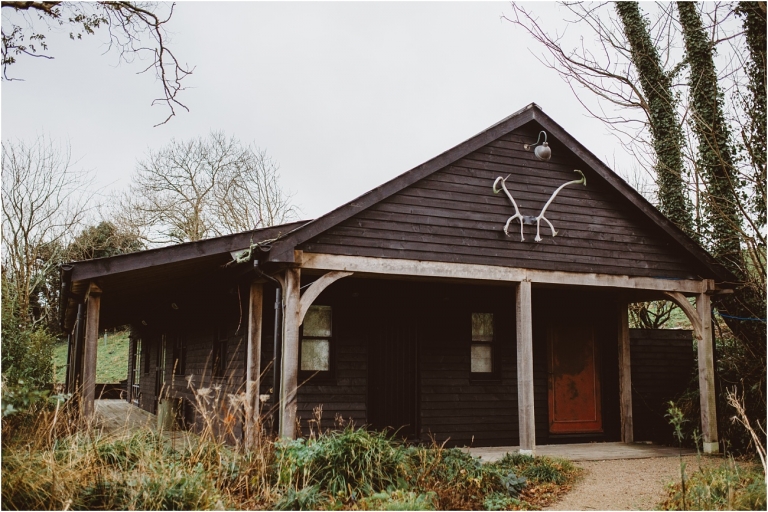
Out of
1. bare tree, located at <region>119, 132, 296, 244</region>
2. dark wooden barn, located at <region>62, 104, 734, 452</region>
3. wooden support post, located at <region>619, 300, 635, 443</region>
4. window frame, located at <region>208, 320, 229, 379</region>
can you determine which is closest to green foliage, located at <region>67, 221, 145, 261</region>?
bare tree, located at <region>119, 132, 296, 244</region>

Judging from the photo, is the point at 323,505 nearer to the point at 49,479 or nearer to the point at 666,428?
the point at 49,479

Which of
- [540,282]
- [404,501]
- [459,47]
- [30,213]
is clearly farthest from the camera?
[30,213]

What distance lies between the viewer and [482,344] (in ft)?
39.4

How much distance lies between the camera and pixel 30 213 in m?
21.5

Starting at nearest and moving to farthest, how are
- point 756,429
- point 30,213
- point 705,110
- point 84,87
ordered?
point 756,429
point 705,110
point 84,87
point 30,213

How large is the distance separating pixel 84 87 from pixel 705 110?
1709 cm

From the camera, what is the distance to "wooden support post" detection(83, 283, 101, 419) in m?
8.55

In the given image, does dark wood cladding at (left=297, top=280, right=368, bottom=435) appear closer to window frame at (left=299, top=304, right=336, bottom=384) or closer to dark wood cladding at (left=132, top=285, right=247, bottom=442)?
window frame at (left=299, top=304, right=336, bottom=384)

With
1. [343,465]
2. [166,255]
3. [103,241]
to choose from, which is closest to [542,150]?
[166,255]

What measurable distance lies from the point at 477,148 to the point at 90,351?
6277mm

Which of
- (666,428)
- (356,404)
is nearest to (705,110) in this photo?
(666,428)

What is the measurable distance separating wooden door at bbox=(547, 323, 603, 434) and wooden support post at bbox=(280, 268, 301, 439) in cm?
586

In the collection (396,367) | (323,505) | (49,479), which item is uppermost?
(396,367)

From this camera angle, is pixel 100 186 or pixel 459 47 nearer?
pixel 459 47
